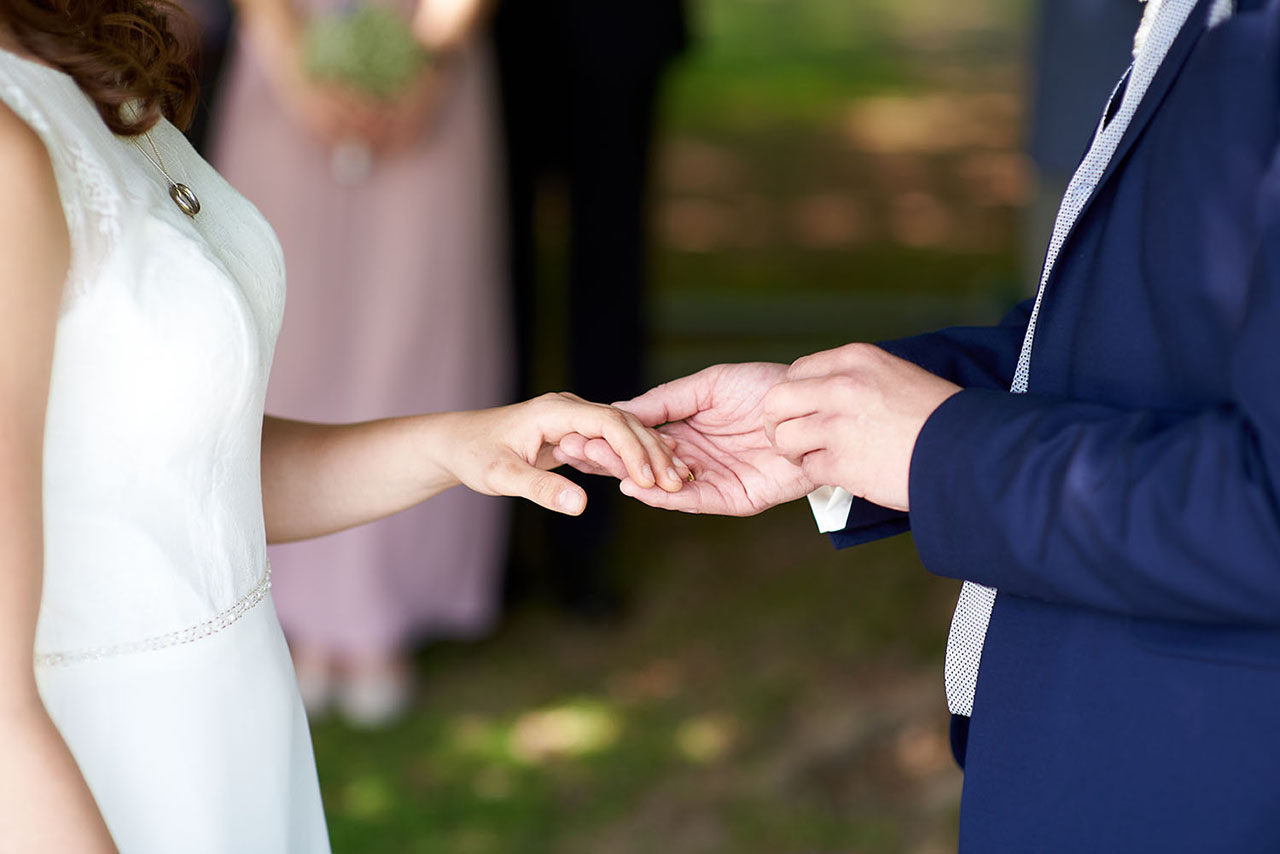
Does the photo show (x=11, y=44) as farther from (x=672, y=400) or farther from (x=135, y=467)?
(x=672, y=400)

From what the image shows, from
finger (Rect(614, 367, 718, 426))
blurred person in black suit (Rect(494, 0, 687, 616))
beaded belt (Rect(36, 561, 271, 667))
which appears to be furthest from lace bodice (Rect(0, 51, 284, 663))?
blurred person in black suit (Rect(494, 0, 687, 616))

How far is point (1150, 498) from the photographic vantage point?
110 centimetres

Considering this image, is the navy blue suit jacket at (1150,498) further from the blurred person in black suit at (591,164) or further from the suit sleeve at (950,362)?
the blurred person in black suit at (591,164)

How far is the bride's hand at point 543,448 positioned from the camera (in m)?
1.52

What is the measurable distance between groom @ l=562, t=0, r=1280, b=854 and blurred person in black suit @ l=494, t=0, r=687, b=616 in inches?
108

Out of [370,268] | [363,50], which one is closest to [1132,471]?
[363,50]

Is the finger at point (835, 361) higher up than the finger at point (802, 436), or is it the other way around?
the finger at point (835, 361)

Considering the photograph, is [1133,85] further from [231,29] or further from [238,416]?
[231,29]

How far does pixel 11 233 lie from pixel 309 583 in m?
2.80

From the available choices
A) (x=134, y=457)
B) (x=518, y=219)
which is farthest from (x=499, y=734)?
(x=134, y=457)

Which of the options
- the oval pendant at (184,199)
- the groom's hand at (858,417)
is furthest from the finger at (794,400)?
the oval pendant at (184,199)

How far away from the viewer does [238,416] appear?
1318 mm

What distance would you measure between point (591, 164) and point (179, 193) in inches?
106

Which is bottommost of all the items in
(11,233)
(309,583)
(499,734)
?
(499,734)
